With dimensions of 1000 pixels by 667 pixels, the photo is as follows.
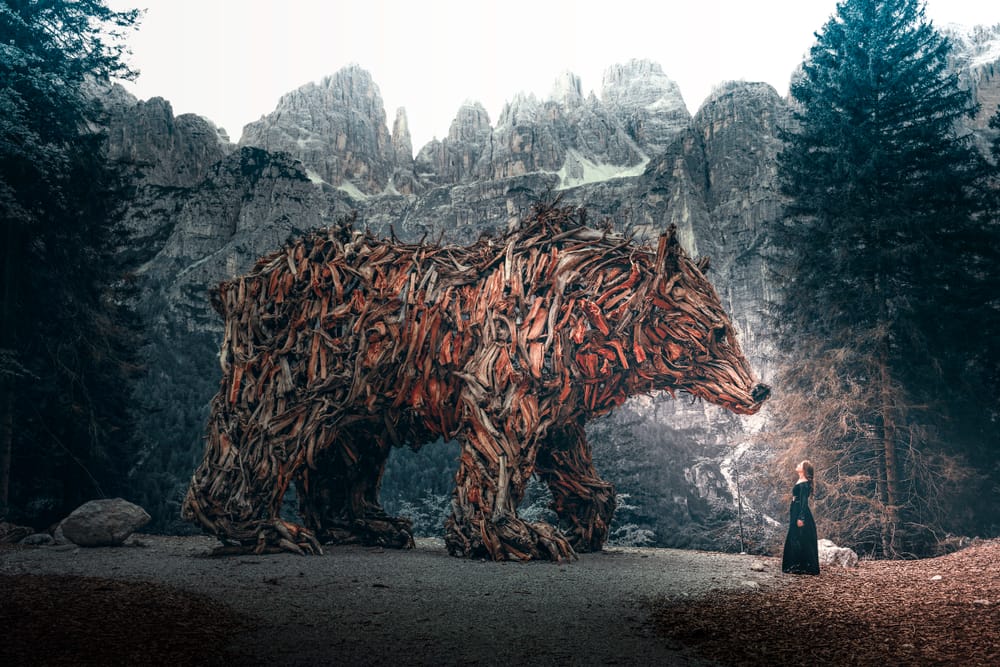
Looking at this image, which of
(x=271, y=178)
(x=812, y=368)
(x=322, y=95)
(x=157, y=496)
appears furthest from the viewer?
(x=322, y=95)

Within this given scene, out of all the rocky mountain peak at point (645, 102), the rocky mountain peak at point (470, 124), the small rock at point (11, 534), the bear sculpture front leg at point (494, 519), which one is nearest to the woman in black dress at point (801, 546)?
the bear sculpture front leg at point (494, 519)

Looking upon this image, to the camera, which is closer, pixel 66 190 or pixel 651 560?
pixel 651 560

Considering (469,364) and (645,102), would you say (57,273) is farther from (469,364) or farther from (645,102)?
(645,102)

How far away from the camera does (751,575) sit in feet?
21.2

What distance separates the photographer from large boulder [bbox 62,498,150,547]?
8461 millimetres

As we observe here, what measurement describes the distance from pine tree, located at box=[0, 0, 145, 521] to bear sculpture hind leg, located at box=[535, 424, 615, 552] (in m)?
7.41

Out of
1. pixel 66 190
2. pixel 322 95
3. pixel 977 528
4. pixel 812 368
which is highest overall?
pixel 322 95

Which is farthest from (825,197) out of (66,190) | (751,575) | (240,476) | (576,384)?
(66,190)

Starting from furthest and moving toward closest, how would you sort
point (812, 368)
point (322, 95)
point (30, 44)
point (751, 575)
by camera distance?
point (322, 95)
point (812, 368)
point (30, 44)
point (751, 575)

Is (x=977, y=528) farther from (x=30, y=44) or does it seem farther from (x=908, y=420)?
(x=30, y=44)

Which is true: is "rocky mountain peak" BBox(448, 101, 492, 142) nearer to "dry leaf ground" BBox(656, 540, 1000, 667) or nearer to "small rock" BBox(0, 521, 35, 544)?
"small rock" BBox(0, 521, 35, 544)

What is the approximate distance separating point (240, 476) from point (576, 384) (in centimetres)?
404

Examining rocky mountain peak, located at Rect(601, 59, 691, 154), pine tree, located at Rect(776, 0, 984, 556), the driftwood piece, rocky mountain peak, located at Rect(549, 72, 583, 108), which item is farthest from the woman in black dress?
rocky mountain peak, located at Rect(549, 72, 583, 108)

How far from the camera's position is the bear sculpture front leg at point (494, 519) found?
6977 mm
